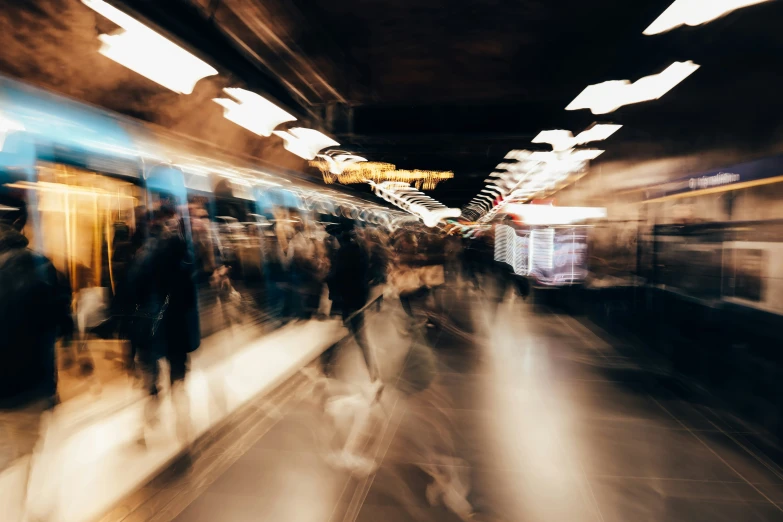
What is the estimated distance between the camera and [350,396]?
19.2ft

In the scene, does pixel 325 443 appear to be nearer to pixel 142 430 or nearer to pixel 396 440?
pixel 396 440

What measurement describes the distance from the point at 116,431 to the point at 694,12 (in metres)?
5.91

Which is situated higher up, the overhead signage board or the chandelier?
the chandelier

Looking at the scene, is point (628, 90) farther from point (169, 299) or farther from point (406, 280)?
point (406, 280)

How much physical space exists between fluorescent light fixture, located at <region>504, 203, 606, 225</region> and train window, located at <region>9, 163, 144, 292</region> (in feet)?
29.5

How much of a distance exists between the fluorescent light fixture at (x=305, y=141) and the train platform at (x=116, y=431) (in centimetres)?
332

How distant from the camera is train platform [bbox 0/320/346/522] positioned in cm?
358

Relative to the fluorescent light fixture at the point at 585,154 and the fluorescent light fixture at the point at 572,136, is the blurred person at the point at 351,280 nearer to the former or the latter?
the fluorescent light fixture at the point at 572,136

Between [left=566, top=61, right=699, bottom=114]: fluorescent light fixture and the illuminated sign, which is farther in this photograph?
the illuminated sign

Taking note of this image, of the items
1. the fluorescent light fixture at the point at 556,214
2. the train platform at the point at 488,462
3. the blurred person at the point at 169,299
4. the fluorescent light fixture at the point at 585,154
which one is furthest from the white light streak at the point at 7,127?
the fluorescent light fixture at the point at 556,214

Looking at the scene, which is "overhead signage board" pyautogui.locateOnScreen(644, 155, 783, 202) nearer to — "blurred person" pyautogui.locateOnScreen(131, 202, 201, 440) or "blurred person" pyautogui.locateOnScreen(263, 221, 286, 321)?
"blurred person" pyautogui.locateOnScreen(131, 202, 201, 440)

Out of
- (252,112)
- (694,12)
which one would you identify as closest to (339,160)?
(252,112)

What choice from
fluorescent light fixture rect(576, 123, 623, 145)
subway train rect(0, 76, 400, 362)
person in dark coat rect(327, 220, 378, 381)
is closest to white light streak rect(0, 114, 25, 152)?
subway train rect(0, 76, 400, 362)

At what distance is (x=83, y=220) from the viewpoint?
827 centimetres
